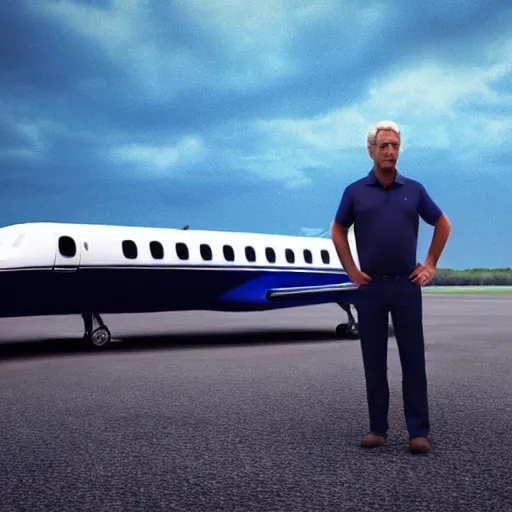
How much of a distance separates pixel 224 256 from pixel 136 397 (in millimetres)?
8260

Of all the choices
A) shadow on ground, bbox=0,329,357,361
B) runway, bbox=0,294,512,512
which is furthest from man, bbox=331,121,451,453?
shadow on ground, bbox=0,329,357,361

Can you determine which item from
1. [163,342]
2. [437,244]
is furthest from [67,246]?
[437,244]

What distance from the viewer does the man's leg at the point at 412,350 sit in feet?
18.8

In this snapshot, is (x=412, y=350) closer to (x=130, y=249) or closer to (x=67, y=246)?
(x=67, y=246)

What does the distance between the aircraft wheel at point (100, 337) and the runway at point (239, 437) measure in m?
2.14

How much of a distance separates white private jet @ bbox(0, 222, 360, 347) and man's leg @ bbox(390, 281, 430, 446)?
7248mm

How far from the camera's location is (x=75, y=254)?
14305mm

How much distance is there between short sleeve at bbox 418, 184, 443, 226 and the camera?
19.1 feet

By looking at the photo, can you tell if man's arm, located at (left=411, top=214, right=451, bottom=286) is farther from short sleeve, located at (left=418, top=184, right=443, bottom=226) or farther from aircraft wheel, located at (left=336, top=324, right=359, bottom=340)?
aircraft wheel, located at (left=336, top=324, right=359, bottom=340)

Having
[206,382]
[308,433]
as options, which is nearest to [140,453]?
[308,433]

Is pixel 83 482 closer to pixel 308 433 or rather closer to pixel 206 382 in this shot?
pixel 308 433

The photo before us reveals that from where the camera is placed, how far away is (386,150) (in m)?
5.80

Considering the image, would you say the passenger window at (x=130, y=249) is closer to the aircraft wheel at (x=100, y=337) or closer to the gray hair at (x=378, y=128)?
the aircraft wheel at (x=100, y=337)

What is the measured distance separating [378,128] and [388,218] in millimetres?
718
